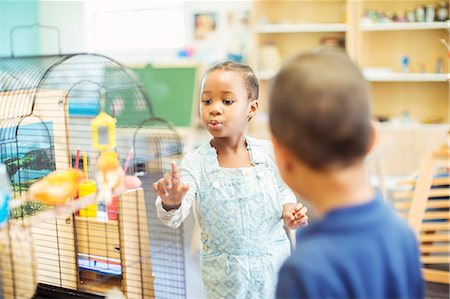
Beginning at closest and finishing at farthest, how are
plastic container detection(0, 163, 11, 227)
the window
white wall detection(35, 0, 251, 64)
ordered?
plastic container detection(0, 163, 11, 227) → white wall detection(35, 0, 251, 64) → the window

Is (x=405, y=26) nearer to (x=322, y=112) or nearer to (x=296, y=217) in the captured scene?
(x=296, y=217)

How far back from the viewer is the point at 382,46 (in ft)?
15.2

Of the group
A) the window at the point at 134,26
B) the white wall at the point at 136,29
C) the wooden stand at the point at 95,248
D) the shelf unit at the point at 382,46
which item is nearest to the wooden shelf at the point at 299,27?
the shelf unit at the point at 382,46

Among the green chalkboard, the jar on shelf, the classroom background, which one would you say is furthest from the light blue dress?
the jar on shelf

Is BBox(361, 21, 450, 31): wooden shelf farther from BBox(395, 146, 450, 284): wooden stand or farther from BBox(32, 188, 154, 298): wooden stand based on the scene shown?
BBox(32, 188, 154, 298): wooden stand

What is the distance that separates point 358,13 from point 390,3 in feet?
0.97

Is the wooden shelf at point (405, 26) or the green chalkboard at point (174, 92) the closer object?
the wooden shelf at point (405, 26)

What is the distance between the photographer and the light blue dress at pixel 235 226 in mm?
1513

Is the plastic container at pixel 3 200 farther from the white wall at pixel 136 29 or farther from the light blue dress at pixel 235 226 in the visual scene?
the white wall at pixel 136 29

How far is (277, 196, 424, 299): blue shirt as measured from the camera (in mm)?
777

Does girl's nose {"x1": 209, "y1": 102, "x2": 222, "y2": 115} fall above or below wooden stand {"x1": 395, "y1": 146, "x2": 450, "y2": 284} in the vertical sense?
above

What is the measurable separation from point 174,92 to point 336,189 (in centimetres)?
401

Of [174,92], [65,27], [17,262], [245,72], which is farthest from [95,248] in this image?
[174,92]

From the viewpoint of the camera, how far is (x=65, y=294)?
1681mm
